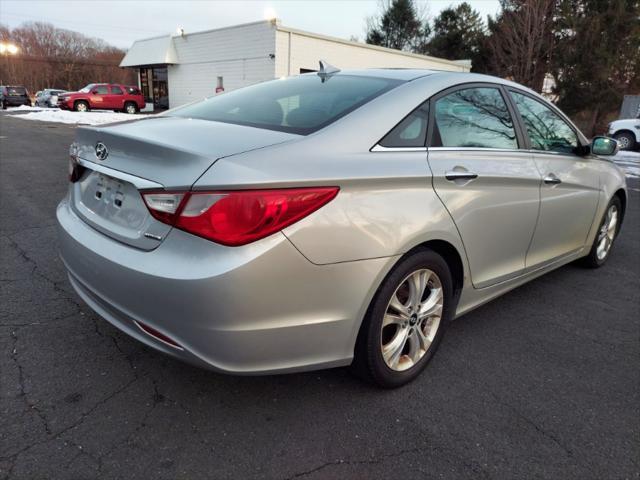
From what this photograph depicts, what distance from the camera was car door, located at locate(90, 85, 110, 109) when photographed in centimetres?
2761

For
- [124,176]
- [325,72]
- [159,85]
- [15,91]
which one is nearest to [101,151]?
[124,176]

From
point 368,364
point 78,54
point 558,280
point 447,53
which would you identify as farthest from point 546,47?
point 78,54

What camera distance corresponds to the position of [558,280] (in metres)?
4.19

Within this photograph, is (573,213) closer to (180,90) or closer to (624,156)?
(624,156)

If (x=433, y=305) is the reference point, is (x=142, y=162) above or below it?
above

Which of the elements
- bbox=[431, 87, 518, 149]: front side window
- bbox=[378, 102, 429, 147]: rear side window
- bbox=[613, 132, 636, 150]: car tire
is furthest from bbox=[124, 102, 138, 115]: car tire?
bbox=[378, 102, 429, 147]: rear side window

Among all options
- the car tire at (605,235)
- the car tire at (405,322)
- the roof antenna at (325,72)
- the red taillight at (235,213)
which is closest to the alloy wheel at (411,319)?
the car tire at (405,322)

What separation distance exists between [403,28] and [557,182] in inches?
1565

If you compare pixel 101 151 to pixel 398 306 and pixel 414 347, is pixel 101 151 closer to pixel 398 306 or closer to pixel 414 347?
pixel 398 306

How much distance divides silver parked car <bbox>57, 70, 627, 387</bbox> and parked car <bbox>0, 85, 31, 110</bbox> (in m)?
39.3

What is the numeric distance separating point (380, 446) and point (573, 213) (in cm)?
255

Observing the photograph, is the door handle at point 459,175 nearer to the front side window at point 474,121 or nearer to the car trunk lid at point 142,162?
the front side window at point 474,121

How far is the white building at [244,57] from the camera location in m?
22.8

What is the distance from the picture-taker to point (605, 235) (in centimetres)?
449
